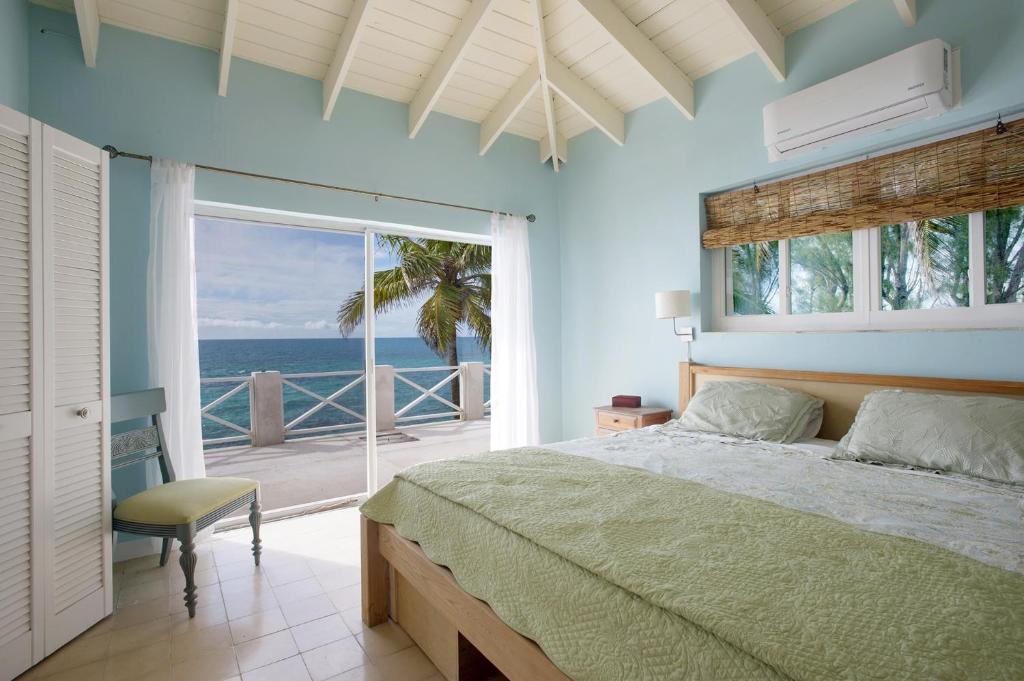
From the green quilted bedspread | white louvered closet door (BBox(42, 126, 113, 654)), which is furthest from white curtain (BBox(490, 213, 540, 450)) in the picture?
white louvered closet door (BBox(42, 126, 113, 654))

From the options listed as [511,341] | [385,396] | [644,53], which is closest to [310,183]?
[511,341]

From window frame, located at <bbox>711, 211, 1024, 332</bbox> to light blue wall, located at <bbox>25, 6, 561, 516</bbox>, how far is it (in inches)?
76.2

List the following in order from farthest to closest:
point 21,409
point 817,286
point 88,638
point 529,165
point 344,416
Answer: point 344,416 → point 529,165 → point 817,286 → point 88,638 → point 21,409

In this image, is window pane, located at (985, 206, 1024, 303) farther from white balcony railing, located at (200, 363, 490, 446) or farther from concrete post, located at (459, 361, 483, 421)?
concrete post, located at (459, 361, 483, 421)

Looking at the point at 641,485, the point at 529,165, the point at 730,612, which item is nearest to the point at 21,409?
the point at 641,485

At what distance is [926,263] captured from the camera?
274 cm

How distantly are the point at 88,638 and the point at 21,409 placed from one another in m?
0.96

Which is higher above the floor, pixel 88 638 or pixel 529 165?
pixel 529 165

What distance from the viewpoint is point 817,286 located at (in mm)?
3176

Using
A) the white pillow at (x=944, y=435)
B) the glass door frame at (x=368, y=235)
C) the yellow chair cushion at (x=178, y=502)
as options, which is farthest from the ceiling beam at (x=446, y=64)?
the white pillow at (x=944, y=435)

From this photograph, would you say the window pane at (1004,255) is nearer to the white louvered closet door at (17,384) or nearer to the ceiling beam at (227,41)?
the ceiling beam at (227,41)

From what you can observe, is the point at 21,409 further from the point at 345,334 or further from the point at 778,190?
the point at 778,190

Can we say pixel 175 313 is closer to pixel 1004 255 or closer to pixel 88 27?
pixel 88 27

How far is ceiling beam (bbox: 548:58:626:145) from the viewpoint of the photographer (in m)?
3.65
